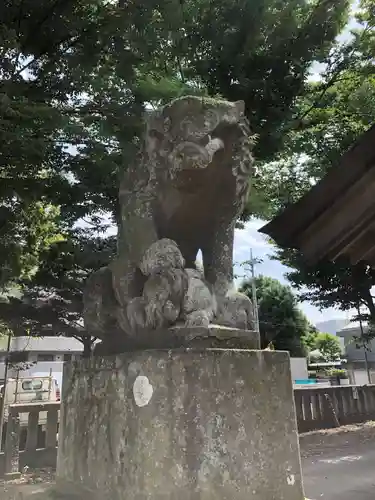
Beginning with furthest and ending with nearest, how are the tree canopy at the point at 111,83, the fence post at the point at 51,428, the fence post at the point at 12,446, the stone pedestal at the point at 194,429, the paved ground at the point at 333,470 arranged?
the fence post at the point at 51,428
the fence post at the point at 12,446
the paved ground at the point at 333,470
the tree canopy at the point at 111,83
the stone pedestal at the point at 194,429

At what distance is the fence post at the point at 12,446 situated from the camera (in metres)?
6.38

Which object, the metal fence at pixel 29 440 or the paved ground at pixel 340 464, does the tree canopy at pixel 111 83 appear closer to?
the metal fence at pixel 29 440

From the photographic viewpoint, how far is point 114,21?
473 cm

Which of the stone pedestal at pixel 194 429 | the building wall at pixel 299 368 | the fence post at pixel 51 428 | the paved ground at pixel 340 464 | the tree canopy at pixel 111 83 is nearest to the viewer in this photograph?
the stone pedestal at pixel 194 429

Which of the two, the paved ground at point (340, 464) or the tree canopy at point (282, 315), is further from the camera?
the tree canopy at point (282, 315)

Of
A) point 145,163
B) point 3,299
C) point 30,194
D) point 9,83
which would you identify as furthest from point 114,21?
point 3,299

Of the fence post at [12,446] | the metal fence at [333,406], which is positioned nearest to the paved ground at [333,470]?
the fence post at [12,446]

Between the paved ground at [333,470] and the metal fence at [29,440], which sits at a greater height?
the metal fence at [29,440]

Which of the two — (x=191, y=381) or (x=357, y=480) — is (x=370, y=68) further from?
(x=191, y=381)

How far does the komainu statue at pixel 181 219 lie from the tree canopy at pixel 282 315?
23.1 meters

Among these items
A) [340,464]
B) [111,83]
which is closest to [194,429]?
[111,83]

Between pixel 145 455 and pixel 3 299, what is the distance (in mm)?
7243

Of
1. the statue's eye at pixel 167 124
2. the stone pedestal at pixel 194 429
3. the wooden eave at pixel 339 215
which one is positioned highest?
the statue's eye at pixel 167 124

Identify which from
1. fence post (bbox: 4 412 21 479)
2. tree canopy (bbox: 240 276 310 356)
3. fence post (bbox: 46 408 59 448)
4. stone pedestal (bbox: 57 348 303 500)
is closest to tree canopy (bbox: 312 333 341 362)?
tree canopy (bbox: 240 276 310 356)
